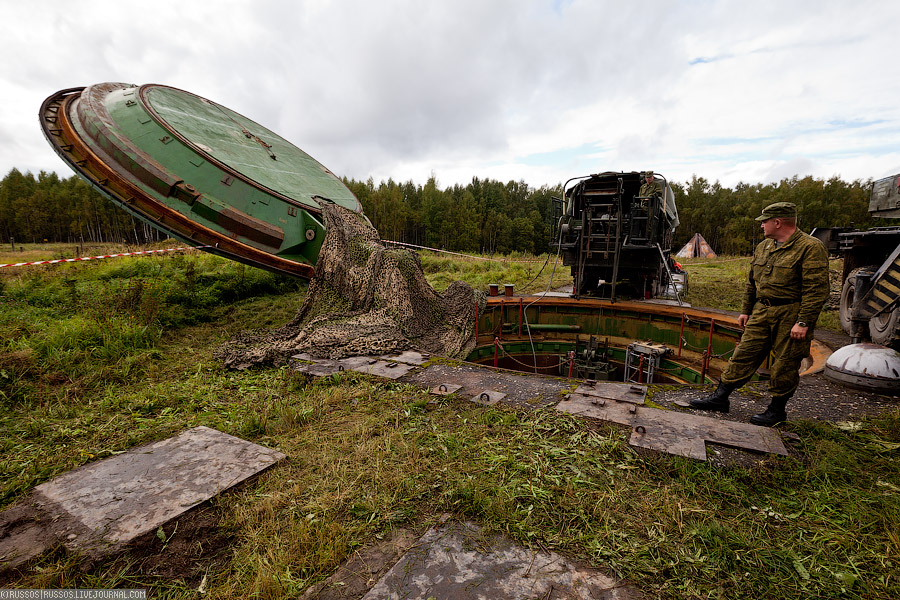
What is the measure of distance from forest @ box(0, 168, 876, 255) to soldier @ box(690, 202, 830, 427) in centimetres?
2998

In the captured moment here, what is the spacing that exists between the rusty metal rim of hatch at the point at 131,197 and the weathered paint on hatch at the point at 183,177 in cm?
1

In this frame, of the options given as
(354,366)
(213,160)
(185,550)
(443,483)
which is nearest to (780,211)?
(443,483)

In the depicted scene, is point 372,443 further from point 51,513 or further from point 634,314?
point 634,314

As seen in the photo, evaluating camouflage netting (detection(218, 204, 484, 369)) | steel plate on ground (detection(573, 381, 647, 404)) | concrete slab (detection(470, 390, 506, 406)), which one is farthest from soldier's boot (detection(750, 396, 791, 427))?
camouflage netting (detection(218, 204, 484, 369))

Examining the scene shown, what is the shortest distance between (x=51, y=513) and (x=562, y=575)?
7.85 feet

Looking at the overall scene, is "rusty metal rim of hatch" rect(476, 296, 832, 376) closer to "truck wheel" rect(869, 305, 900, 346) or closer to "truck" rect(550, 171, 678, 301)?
"truck" rect(550, 171, 678, 301)

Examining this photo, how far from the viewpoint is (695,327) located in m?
6.88

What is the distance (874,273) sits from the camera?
18.1 feet

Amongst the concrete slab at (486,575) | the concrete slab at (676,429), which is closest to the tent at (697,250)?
the concrete slab at (676,429)

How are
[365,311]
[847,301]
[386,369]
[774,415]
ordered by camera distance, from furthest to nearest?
[847,301] < [365,311] < [386,369] < [774,415]

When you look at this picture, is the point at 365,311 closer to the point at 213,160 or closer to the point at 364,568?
the point at 213,160

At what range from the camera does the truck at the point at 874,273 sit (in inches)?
188

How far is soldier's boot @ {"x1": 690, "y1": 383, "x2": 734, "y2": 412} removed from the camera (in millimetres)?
3086

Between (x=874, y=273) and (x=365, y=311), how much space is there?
713 cm
